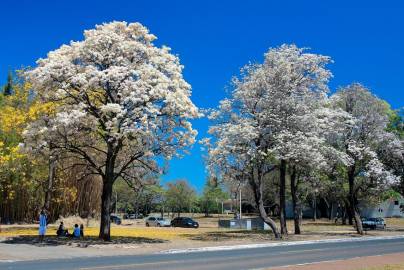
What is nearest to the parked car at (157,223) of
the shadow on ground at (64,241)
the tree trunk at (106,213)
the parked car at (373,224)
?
the parked car at (373,224)

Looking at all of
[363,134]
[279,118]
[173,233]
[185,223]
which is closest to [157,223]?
[185,223]

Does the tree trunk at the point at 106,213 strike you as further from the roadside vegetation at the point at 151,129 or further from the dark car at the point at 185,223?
the dark car at the point at 185,223

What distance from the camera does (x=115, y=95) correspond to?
28.5 meters

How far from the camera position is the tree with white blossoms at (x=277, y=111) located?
3409 centimetres

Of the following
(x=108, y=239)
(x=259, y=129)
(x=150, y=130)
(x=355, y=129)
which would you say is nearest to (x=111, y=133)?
(x=150, y=130)

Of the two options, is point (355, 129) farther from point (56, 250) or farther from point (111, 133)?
point (56, 250)

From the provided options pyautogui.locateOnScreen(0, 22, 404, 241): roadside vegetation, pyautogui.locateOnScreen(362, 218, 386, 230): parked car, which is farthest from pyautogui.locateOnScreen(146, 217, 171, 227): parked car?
pyautogui.locateOnScreen(362, 218, 386, 230): parked car

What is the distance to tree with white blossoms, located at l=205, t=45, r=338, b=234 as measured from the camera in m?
34.1

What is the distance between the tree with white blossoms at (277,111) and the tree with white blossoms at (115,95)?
5.26 meters

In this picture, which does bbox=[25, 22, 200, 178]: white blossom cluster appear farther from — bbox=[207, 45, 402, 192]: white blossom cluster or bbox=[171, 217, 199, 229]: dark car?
bbox=[171, 217, 199, 229]: dark car

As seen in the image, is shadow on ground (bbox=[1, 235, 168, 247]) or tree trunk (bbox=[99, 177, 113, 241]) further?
tree trunk (bbox=[99, 177, 113, 241])

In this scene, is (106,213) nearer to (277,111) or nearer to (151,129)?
(151,129)

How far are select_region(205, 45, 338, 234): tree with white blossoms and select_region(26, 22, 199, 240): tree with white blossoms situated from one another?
207 inches

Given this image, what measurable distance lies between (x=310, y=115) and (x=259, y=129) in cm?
361
